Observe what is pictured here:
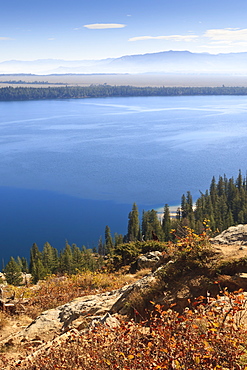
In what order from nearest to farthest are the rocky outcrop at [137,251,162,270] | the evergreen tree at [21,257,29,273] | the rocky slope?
the rocky slope → the rocky outcrop at [137,251,162,270] → the evergreen tree at [21,257,29,273]

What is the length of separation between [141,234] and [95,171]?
23597mm

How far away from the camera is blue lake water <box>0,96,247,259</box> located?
50188mm

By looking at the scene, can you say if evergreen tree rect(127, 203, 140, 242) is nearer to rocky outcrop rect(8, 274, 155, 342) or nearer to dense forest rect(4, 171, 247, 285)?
dense forest rect(4, 171, 247, 285)

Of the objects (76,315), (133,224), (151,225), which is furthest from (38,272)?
(76,315)

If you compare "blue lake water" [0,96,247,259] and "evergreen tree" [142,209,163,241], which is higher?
"blue lake water" [0,96,247,259]

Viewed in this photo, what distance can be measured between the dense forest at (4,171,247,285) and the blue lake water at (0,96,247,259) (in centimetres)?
372

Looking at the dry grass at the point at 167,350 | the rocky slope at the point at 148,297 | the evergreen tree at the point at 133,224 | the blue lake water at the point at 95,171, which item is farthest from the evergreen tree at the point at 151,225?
the dry grass at the point at 167,350

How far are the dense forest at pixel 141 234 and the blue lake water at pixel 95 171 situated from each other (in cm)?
372

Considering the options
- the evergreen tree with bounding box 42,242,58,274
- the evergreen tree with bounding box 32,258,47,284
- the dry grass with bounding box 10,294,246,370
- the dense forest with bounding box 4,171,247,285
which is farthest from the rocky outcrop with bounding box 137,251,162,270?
the evergreen tree with bounding box 42,242,58,274

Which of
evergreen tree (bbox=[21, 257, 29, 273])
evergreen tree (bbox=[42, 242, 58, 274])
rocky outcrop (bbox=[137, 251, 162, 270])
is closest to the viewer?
rocky outcrop (bbox=[137, 251, 162, 270])

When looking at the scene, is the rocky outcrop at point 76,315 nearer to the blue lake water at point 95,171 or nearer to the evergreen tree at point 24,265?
the evergreen tree at point 24,265

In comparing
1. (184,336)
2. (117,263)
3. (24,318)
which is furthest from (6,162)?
(184,336)

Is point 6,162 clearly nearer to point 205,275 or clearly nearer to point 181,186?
point 181,186

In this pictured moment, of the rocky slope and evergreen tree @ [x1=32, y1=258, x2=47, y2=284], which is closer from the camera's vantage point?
the rocky slope
